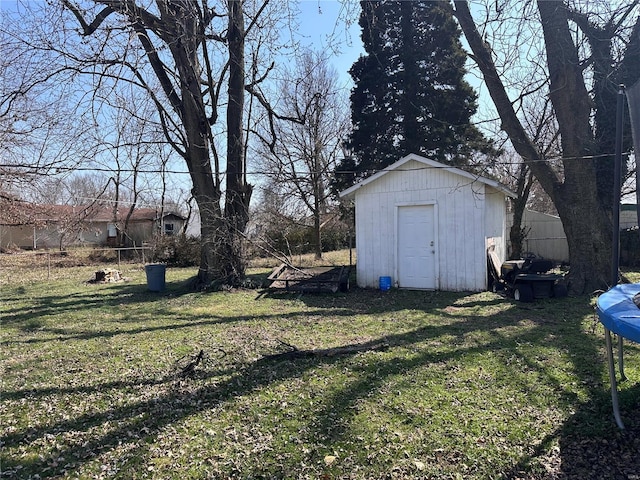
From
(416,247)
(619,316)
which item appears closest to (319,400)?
(619,316)

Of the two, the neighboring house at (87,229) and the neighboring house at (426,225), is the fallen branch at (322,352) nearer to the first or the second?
the neighboring house at (426,225)

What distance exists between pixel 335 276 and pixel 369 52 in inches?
522

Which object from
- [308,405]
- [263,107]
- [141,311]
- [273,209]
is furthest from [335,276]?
[273,209]

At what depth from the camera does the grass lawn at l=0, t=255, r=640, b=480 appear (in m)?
2.76

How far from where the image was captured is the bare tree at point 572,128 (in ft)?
27.3

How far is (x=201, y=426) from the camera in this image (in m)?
3.30

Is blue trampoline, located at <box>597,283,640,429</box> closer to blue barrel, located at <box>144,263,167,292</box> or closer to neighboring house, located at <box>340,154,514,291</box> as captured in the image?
neighboring house, located at <box>340,154,514,291</box>

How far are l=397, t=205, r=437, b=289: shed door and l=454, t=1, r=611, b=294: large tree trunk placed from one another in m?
2.64

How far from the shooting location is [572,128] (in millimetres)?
8555

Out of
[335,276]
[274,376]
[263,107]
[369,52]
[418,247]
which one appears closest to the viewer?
[274,376]

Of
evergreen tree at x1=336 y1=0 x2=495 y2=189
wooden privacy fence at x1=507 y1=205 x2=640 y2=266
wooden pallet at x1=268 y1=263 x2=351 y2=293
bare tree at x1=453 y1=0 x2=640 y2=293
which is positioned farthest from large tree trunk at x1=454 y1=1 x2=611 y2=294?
evergreen tree at x1=336 y1=0 x2=495 y2=189

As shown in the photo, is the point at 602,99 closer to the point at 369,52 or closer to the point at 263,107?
the point at 263,107

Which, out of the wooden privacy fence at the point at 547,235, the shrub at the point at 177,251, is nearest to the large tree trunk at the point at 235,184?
the shrub at the point at 177,251

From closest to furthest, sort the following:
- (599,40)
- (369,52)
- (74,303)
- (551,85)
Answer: (599,40), (551,85), (74,303), (369,52)
